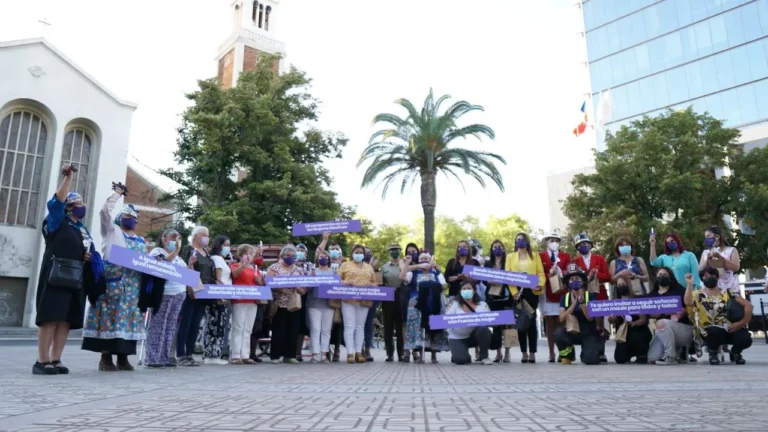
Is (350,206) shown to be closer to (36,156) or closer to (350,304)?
(36,156)

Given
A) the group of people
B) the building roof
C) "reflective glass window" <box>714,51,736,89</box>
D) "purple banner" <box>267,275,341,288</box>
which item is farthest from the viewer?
"reflective glass window" <box>714,51,736,89</box>

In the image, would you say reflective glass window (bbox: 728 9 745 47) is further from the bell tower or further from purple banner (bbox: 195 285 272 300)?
purple banner (bbox: 195 285 272 300)

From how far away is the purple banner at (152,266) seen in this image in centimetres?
693

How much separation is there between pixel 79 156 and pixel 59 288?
27979 millimetres

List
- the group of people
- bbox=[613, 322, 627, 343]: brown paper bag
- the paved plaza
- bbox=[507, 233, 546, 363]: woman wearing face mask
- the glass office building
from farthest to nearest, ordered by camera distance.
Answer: the glass office building
bbox=[507, 233, 546, 363]: woman wearing face mask
bbox=[613, 322, 627, 343]: brown paper bag
the group of people
the paved plaza

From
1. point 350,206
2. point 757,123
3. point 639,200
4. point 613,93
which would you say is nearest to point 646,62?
point 613,93

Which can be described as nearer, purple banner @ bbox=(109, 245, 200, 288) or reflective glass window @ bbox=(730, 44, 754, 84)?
purple banner @ bbox=(109, 245, 200, 288)

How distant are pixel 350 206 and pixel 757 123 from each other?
107ft

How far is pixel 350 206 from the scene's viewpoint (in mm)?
28938

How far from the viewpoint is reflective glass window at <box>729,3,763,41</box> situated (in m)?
44.1

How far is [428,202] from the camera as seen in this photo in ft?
69.9

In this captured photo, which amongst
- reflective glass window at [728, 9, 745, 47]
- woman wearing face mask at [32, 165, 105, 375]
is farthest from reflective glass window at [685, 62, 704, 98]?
woman wearing face mask at [32, 165, 105, 375]

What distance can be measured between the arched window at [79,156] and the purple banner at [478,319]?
89.0 ft

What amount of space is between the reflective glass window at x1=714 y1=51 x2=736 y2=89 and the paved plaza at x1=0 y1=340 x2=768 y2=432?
4683 centimetres
